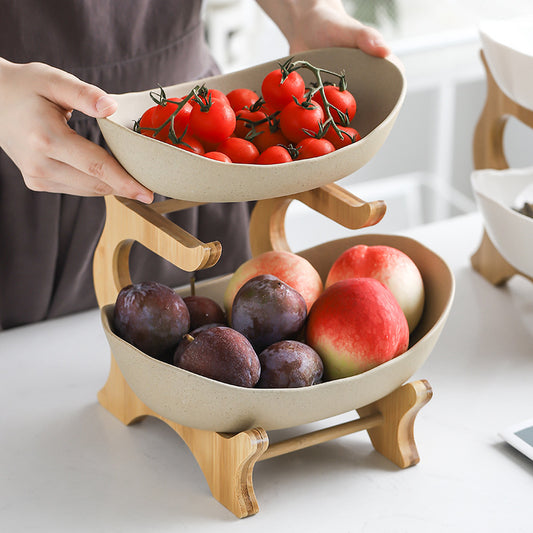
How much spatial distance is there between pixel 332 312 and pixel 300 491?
0.18 metres

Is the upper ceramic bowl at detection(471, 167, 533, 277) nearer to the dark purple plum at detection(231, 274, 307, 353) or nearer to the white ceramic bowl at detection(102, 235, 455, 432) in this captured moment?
the white ceramic bowl at detection(102, 235, 455, 432)

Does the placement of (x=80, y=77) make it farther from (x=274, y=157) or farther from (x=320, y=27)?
(x=274, y=157)

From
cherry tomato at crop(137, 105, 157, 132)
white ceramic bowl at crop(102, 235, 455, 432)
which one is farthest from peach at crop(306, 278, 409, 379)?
cherry tomato at crop(137, 105, 157, 132)

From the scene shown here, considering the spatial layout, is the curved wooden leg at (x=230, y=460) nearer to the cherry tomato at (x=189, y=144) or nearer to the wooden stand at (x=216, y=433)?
the wooden stand at (x=216, y=433)

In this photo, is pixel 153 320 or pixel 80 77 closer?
pixel 153 320

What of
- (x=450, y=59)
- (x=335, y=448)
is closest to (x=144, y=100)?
(x=335, y=448)

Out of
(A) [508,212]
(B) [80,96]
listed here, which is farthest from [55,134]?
(A) [508,212]

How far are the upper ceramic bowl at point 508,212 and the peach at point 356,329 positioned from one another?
320 millimetres

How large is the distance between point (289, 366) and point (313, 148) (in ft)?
0.65

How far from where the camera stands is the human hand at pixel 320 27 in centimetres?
85

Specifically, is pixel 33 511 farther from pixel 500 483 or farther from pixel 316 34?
pixel 316 34

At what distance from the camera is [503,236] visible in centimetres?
99

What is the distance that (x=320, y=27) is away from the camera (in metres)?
0.96

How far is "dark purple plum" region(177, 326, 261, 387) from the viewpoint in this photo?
2.14ft
